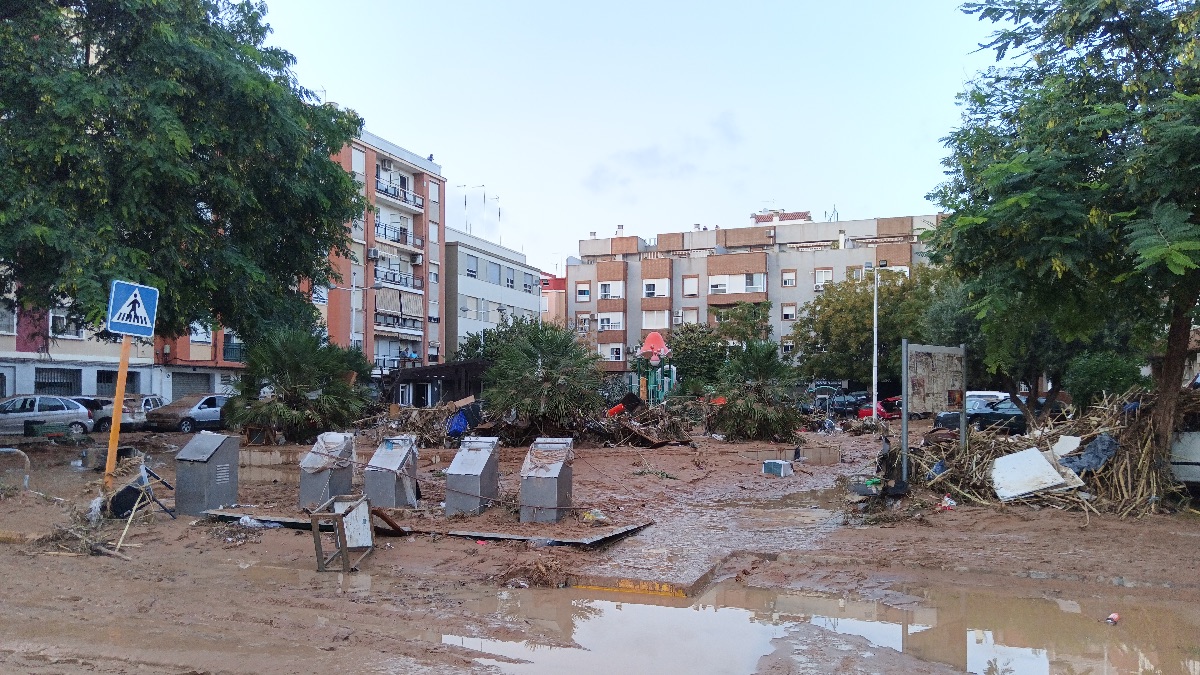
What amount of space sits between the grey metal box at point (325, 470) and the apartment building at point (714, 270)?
55.2m

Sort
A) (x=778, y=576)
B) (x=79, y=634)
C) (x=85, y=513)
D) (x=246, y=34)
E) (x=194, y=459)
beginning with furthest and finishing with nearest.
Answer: (x=246, y=34), (x=194, y=459), (x=85, y=513), (x=778, y=576), (x=79, y=634)

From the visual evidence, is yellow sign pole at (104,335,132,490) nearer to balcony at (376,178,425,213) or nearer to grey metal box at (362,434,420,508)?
grey metal box at (362,434,420,508)

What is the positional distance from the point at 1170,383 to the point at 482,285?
189 feet

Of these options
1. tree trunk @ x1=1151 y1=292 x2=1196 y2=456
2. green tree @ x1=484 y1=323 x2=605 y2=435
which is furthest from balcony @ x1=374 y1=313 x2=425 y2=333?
tree trunk @ x1=1151 y1=292 x2=1196 y2=456

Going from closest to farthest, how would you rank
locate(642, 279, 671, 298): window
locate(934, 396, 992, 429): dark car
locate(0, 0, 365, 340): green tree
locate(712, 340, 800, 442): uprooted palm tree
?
1. locate(0, 0, 365, 340): green tree
2. locate(712, 340, 800, 442): uprooted palm tree
3. locate(934, 396, 992, 429): dark car
4. locate(642, 279, 671, 298): window

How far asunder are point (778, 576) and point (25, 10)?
18465 mm

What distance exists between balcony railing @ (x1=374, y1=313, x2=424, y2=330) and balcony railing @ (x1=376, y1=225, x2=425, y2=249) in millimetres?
4672

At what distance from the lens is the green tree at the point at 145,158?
56.5 feet

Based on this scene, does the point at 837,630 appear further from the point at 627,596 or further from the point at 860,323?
the point at 860,323

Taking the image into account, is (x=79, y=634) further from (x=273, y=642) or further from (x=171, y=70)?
(x=171, y=70)

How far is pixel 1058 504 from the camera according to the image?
1138 cm

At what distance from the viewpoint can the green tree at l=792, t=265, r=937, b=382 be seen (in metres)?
52.8

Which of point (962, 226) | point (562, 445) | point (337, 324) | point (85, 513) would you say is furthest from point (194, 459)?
point (337, 324)

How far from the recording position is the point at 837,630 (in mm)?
6816
